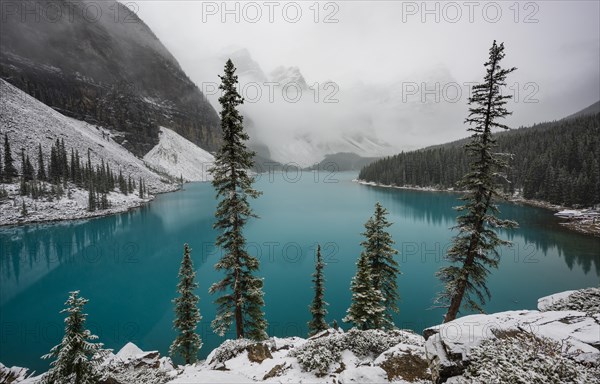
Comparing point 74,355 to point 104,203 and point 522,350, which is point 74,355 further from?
point 104,203

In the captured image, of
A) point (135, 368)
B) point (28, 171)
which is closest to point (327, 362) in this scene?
point (135, 368)

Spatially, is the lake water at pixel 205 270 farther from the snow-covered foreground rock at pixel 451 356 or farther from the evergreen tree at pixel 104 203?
the evergreen tree at pixel 104 203

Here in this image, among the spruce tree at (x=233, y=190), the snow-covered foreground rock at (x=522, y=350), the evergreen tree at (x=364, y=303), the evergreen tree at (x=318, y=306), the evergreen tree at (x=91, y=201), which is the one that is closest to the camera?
the snow-covered foreground rock at (x=522, y=350)

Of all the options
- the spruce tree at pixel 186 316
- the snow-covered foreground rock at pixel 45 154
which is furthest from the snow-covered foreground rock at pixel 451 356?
the snow-covered foreground rock at pixel 45 154

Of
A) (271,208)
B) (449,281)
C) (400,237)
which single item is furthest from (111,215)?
(449,281)

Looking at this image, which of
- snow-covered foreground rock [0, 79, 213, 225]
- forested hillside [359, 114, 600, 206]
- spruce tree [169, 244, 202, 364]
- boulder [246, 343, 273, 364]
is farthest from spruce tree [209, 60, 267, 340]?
snow-covered foreground rock [0, 79, 213, 225]

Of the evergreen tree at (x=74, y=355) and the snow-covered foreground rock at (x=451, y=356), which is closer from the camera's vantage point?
the snow-covered foreground rock at (x=451, y=356)
